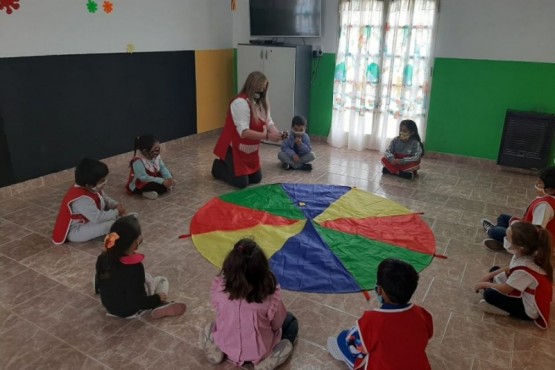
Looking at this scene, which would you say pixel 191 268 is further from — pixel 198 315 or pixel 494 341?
pixel 494 341

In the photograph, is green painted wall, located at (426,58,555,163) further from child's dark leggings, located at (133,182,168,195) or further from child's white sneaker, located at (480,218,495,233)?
child's dark leggings, located at (133,182,168,195)

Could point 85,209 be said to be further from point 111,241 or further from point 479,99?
point 479,99

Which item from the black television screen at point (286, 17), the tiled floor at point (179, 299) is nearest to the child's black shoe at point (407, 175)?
the tiled floor at point (179, 299)

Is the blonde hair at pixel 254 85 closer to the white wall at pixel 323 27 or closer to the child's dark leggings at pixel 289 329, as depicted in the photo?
the white wall at pixel 323 27

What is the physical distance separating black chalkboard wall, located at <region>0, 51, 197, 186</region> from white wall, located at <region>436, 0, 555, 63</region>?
341 cm

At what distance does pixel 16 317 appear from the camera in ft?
8.16

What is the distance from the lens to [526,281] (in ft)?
7.95

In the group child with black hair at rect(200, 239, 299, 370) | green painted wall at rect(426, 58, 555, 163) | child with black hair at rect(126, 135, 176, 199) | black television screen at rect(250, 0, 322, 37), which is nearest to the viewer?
child with black hair at rect(200, 239, 299, 370)

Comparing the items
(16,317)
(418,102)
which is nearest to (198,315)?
(16,317)

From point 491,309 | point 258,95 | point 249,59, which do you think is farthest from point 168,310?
point 249,59

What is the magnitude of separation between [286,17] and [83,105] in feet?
9.97

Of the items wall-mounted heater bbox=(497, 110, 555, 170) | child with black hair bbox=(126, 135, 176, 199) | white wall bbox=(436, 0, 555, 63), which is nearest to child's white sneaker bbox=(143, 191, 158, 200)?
child with black hair bbox=(126, 135, 176, 199)

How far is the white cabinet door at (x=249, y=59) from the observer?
20.3ft

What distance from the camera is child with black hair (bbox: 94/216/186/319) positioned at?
226cm
